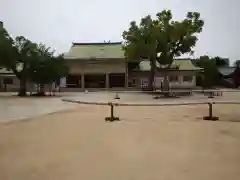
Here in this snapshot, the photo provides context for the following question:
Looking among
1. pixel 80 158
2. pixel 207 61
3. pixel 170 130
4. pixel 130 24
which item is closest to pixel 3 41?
pixel 130 24

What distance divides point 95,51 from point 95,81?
12.5 feet

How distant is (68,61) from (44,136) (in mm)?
32017

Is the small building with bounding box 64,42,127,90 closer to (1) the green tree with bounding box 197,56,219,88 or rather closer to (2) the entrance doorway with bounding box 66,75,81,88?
(2) the entrance doorway with bounding box 66,75,81,88

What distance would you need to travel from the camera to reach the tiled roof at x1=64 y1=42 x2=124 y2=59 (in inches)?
1558

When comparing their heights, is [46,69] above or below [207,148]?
above

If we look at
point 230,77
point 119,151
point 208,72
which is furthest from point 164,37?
point 230,77

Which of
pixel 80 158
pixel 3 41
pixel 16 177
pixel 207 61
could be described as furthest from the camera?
pixel 207 61

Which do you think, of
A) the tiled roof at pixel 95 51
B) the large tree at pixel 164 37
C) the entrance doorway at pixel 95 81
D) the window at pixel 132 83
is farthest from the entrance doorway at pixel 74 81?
the large tree at pixel 164 37

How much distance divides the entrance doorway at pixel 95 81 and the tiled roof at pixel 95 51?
2.53 metres

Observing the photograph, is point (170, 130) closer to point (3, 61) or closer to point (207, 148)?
point (207, 148)

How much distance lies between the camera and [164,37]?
1110 inches

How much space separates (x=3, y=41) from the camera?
26266 mm

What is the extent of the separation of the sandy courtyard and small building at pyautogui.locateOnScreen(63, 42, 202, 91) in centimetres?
2914

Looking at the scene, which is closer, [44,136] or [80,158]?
[80,158]
